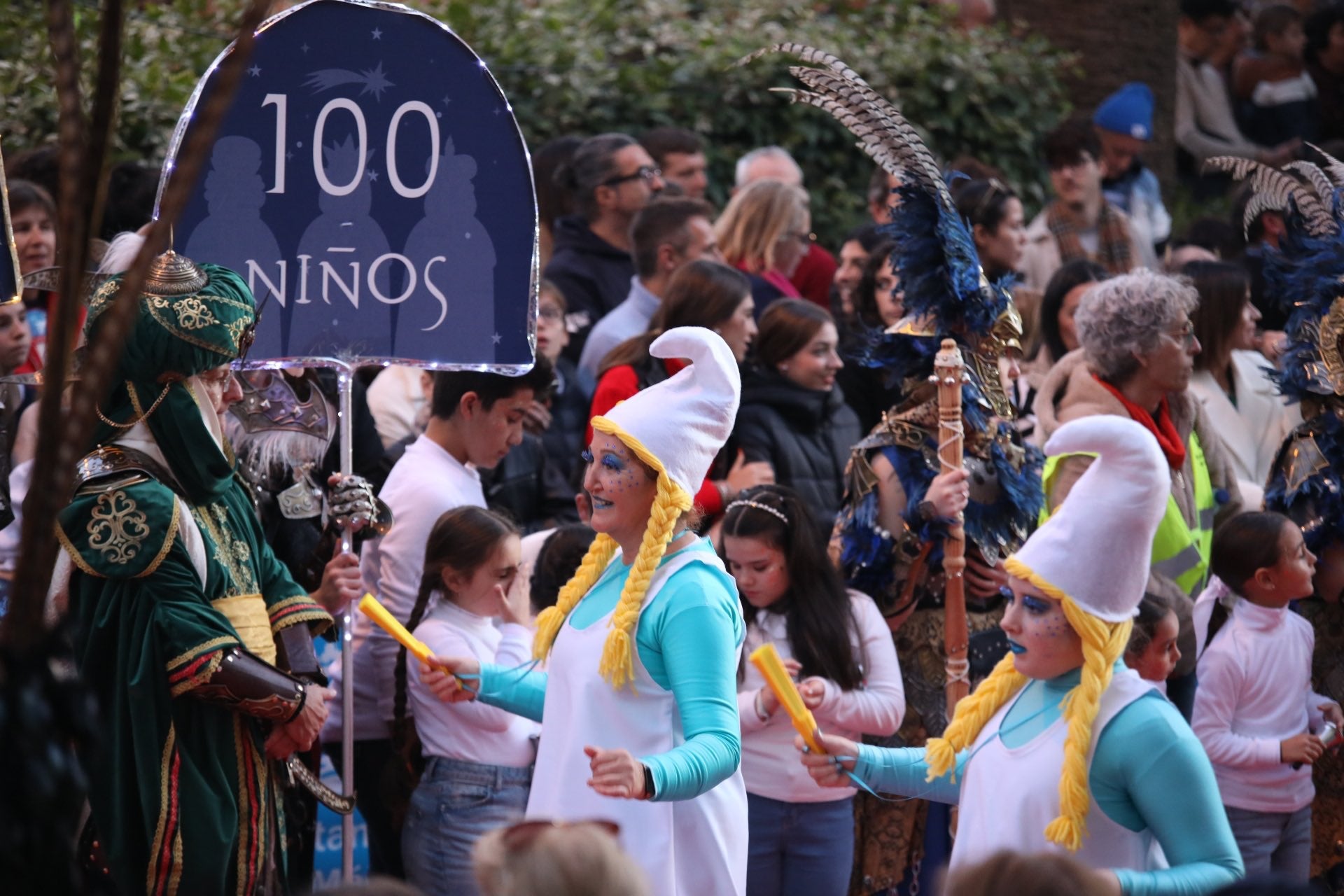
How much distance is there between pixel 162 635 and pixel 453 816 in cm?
137

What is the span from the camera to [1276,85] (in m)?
12.9

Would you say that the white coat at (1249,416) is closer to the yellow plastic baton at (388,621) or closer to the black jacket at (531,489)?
the black jacket at (531,489)

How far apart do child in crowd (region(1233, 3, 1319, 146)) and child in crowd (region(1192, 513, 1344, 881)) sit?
26.6ft

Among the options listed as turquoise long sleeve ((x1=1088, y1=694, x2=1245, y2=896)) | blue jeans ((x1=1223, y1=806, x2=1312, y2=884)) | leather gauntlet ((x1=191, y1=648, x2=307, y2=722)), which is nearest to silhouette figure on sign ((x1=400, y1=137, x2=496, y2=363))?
leather gauntlet ((x1=191, y1=648, x2=307, y2=722))

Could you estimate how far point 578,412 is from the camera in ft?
21.7

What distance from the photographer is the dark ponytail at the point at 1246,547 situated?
214 inches

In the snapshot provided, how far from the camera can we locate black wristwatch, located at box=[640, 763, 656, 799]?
3254mm

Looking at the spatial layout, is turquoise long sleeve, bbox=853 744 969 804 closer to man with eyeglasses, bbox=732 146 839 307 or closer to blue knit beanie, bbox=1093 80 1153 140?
man with eyeglasses, bbox=732 146 839 307

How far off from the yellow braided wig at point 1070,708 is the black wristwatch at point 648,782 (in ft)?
2.66

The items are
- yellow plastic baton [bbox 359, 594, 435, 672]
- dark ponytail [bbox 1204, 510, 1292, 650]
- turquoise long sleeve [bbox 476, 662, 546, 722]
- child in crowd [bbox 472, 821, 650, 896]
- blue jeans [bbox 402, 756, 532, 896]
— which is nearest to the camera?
child in crowd [bbox 472, 821, 650, 896]

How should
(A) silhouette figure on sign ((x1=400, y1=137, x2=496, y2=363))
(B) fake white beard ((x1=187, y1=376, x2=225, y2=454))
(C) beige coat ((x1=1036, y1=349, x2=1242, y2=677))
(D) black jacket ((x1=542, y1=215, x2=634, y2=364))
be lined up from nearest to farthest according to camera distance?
(B) fake white beard ((x1=187, y1=376, x2=225, y2=454)) < (A) silhouette figure on sign ((x1=400, y1=137, x2=496, y2=363)) < (C) beige coat ((x1=1036, y1=349, x2=1242, y2=677)) < (D) black jacket ((x1=542, y1=215, x2=634, y2=364))

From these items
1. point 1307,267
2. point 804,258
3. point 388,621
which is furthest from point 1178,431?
point 388,621

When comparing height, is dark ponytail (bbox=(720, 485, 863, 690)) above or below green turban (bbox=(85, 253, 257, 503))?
below

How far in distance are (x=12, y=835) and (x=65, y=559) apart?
2046mm
